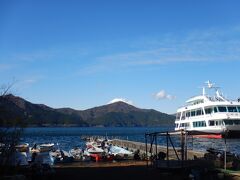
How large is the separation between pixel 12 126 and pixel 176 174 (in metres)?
8.61

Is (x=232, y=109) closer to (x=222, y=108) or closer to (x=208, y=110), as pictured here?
(x=222, y=108)

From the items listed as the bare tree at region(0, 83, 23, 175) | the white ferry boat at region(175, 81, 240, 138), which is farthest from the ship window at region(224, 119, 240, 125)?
the bare tree at region(0, 83, 23, 175)

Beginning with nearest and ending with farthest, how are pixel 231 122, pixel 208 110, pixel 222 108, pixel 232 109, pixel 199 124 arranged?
pixel 231 122
pixel 232 109
pixel 222 108
pixel 208 110
pixel 199 124

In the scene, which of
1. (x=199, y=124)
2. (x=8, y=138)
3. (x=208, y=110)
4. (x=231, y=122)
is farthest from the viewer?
(x=199, y=124)

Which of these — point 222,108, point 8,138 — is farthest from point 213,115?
point 8,138

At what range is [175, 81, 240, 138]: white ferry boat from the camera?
7125 cm

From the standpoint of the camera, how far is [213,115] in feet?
243

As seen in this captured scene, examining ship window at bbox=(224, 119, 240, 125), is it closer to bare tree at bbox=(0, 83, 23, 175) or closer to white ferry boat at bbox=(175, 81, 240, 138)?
white ferry boat at bbox=(175, 81, 240, 138)

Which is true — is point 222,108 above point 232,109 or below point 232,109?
above

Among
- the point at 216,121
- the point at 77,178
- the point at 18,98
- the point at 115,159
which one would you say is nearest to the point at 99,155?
the point at 115,159

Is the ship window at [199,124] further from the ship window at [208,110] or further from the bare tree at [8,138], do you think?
the bare tree at [8,138]

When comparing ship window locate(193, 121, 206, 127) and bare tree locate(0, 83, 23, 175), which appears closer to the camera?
bare tree locate(0, 83, 23, 175)

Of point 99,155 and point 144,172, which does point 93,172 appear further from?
point 99,155

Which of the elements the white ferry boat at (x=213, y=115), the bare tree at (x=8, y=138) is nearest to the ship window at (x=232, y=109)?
the white ferry boat at (x=213, y=115)
